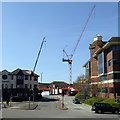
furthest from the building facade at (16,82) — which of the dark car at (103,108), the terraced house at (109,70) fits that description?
the dark car at (103,108)

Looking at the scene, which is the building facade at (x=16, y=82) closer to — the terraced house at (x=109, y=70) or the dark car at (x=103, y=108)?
the terraced house at (x=109, y=70)

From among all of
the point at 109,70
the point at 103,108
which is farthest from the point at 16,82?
the point at 103,108

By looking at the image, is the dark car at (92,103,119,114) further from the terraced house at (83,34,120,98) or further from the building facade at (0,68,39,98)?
the building facade at (0,68,39,98)

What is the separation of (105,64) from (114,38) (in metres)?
8.53

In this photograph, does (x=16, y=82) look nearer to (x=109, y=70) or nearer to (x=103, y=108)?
(x=109, y=70)

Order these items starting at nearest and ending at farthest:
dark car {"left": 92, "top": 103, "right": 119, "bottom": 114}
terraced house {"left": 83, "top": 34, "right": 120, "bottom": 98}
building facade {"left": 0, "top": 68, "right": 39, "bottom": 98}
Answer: dark car {"left": 92, "top": 103, "right": 119, "bottom": 114} → terraced house {"left": 83, "top": 34, "right": 120, "bottom": 98} → building facade {"left": 0, "top": 68, "right": 39, "bottom": 98}

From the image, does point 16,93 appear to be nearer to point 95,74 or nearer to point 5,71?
point 5,71

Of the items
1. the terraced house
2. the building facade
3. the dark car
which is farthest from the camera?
the building facade

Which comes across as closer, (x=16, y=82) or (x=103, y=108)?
(x=103, y=108)

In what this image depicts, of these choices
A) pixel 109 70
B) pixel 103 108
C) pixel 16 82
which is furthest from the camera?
pixel 16 82

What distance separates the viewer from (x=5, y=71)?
65.3 meters

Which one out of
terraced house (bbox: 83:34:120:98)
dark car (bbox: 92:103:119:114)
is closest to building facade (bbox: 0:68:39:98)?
terraced house (bbox: 83:34:120:98)

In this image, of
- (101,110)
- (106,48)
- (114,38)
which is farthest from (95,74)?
(101,110)

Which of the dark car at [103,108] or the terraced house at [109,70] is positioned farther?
the terraced house at [109,70]
